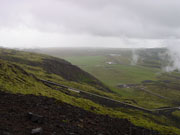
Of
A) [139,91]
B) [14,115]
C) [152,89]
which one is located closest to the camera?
[14,115]

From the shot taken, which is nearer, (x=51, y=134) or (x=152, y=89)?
(x=51, y=134)

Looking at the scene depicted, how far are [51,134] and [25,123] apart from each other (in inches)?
159

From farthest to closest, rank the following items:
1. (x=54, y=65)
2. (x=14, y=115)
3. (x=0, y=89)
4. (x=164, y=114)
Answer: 1. (x=54, y=65)
2. (x=164, y=114)
3. (x=0, y=89)
4. (x=14, y=115)

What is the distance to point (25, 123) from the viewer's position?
20.7 meters

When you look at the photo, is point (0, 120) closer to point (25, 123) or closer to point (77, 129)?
point (25, 123)

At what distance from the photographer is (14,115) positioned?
886 inches

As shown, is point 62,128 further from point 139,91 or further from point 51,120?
point 139,91

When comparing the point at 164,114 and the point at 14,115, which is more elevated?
the point at 14,115

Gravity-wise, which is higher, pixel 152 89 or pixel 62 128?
pixel 62 128

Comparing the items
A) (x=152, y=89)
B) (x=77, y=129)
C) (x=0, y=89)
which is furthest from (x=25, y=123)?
(x=152, y=89)

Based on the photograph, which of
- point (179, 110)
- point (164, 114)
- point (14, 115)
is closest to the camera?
point (14, 115)

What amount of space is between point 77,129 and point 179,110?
99.2m

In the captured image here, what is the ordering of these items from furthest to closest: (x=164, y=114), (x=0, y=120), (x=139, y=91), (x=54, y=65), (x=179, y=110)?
(x=139, y=91), (x=54, y=65), (x=179, y=110), (x=164, y=114), (x=0, y=120)

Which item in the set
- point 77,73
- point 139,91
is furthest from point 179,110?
point 77,73
